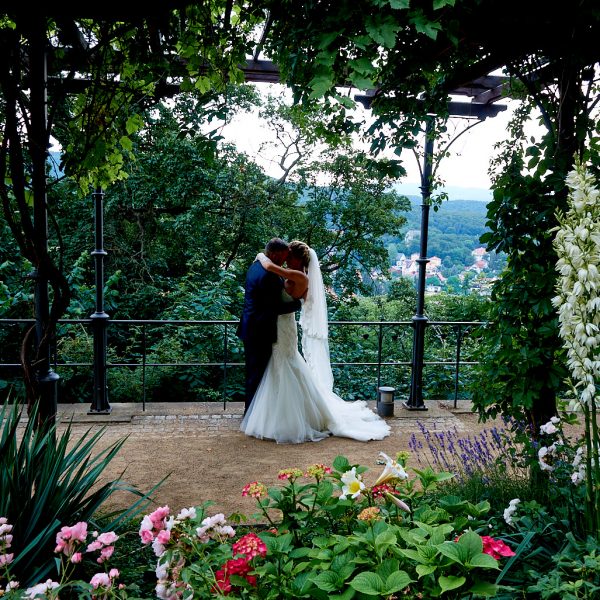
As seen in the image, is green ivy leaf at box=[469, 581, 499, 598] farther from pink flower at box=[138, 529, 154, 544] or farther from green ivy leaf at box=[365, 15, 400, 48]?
green ivy leaf at box=[365, 15, 400, 48]

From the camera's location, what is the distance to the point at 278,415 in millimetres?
5355

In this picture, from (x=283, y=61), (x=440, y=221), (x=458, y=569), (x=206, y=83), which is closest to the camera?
(x=458, y=569)

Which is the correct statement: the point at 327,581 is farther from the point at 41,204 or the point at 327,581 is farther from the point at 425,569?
the point at 41,204

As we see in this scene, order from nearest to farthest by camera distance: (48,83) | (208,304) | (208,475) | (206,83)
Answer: (48,83) → (206,83) → (208,475) → (208,304)

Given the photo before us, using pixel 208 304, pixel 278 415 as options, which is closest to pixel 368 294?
pixel 208 304

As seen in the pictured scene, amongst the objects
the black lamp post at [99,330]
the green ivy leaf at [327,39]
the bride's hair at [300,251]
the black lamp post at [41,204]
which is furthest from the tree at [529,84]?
the black lamp post at [99,330]

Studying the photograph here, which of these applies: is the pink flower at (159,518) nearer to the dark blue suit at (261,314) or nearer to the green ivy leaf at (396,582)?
the green ivy leaf at (396,582)

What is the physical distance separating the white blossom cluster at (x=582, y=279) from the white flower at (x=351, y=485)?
77 centimetres

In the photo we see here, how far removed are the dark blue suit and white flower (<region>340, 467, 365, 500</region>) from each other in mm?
3571

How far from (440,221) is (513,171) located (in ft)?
19.5

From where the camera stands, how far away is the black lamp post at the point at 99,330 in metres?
5.63

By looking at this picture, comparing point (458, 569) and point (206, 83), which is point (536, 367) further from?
point (206, 83)

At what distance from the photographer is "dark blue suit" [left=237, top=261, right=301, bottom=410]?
5.50 m

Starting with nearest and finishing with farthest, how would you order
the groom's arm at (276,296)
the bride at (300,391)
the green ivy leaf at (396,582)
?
the green ivy leaf at (396,582), the bride at (300,391), the groom's arm at (276,296)
